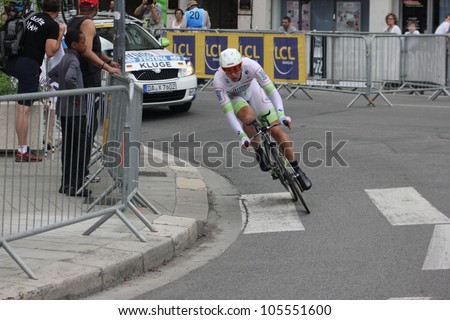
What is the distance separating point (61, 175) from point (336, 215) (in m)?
3.37

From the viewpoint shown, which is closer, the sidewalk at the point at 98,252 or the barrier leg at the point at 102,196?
the sidewalk at the point at 98,252

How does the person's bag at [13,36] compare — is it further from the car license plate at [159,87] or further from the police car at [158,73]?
the car license plate at [159,87]

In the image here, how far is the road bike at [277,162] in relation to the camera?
36.8 ft

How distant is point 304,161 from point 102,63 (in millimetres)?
3295

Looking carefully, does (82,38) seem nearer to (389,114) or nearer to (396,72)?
(389,114)

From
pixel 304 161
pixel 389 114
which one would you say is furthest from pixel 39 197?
pixel 389 114

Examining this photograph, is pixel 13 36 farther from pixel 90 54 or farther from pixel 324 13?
pixel 324 13

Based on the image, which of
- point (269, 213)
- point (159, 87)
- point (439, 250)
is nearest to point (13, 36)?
point (269, 213)

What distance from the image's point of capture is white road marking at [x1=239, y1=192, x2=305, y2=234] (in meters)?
10.2

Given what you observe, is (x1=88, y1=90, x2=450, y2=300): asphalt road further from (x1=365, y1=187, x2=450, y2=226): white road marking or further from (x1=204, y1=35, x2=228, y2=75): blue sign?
(x1=204, y1=35, x2=228, y2=75): blue sign

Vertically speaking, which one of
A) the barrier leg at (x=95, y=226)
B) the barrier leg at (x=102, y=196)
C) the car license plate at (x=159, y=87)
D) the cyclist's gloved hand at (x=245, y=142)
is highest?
the cyclist's gloved hand at (x=245, y=142)

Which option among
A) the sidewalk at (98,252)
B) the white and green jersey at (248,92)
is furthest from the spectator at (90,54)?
the sidewalk at (98,252)

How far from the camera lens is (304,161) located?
14094 mm

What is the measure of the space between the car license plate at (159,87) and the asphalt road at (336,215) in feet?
1.83
